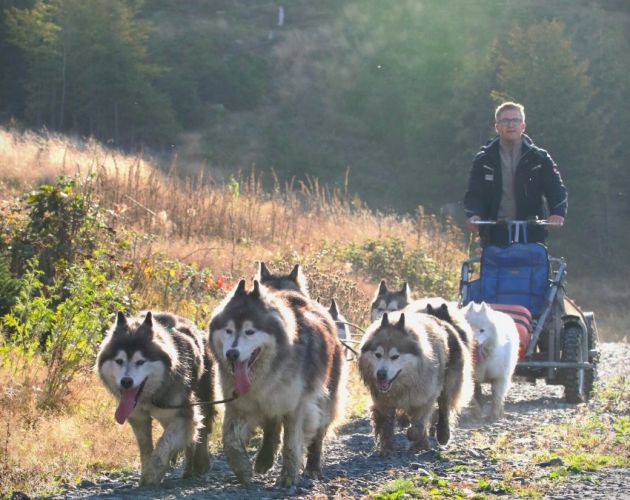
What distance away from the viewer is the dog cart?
38.6 ft

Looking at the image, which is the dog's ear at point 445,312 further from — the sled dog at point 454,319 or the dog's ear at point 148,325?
the dog's ear at point 148,325

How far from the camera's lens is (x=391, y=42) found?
5534 centimetres

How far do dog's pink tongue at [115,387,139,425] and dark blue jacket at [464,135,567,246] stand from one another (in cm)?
571

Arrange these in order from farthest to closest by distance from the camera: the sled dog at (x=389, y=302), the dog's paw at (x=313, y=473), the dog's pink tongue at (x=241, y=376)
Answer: the sled dog at (x=389, y=302) → the dog's paw at (x=313, y=473) → the dog's pink tongue at (x=241, y=376)

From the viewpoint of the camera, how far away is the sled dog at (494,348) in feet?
34.9

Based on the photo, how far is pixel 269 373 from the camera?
7109 millimetres

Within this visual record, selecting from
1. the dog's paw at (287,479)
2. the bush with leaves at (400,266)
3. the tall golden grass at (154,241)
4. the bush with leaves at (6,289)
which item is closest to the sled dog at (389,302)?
the tall golden grass at (154,241)

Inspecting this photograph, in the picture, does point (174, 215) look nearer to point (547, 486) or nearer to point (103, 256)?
point (103, 256)

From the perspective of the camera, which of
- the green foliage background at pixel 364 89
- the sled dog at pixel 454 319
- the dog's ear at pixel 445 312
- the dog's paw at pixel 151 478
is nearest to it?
the dog's paw at pixel 151 478

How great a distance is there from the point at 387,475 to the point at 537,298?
477cm

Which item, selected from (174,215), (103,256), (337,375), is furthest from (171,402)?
(174,215)

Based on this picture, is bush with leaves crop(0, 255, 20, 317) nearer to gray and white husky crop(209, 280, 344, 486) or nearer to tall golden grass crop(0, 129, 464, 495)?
tall golden grass crop(0, 129, 464, 495)

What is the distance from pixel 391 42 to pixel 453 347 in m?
47.2

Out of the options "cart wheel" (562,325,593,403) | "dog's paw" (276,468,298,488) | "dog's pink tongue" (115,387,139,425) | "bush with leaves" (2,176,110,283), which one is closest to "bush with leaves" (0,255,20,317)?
"bush with leaves" (2,176,110,283)
